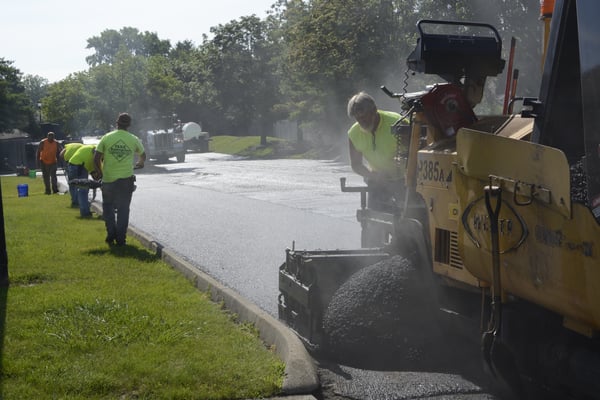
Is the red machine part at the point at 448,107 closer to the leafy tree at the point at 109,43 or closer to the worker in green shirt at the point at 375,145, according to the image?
the worker in green shirt at the point at 375,145

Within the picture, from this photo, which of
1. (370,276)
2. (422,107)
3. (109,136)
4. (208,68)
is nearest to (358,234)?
(109,136)

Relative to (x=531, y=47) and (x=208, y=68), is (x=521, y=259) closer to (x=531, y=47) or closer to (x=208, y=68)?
(x=531, y=47)

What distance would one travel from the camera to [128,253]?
1056 centimetres

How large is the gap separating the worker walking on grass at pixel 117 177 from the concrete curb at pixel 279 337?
8.56 ft

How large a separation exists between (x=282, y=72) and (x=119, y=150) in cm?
4927

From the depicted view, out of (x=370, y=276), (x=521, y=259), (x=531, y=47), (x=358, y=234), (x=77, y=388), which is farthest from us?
(x=531, y=47)

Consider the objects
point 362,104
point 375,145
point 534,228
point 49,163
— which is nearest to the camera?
point 534,228

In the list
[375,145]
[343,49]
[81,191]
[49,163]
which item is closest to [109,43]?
[343,49]

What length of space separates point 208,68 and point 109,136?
58438mm

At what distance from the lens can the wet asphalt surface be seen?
17.0 ft

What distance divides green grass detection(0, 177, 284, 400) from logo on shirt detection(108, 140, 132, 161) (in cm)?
197

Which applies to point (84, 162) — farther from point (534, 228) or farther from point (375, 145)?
point (534, 228)

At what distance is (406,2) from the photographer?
1307 inches

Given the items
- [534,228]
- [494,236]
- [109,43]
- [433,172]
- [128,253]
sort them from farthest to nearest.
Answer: [109,43], [128,253], [433,172], [494,236], [534,228]
